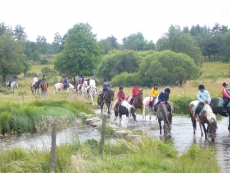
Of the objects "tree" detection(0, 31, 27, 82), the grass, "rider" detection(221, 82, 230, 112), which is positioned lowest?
the grass

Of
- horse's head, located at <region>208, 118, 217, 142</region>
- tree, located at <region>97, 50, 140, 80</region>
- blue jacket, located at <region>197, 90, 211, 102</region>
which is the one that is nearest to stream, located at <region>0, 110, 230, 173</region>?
horse's head, located at <region>208, 118, 217, 142</region>

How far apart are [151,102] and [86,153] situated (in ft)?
38.6

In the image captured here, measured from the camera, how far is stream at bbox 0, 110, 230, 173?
10.4m

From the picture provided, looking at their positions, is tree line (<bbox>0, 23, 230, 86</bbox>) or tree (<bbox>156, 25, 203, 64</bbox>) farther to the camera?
tree (<bbox>156, 25, 203, 64</bbox>)

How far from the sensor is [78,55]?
60.4 m

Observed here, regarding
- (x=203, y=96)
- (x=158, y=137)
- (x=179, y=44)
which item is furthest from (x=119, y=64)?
(x=158, y=137)

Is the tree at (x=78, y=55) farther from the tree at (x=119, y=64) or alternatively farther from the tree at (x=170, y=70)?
the tree at (x=170, y=70)

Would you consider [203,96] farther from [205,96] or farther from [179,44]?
[179,44]

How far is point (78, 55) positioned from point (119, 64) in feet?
25.4

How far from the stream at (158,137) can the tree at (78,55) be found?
3983 cm

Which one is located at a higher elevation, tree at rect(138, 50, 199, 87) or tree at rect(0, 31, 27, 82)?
tree at rect(0, 31, 27, 82)

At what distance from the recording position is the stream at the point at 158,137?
10.4m

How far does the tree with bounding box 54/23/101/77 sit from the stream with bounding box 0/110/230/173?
131 ft

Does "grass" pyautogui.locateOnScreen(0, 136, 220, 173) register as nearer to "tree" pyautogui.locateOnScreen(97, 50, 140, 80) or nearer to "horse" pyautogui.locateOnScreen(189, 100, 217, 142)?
"horse" pyautogui.locateOnScreen(189, 100, 217, 142)
